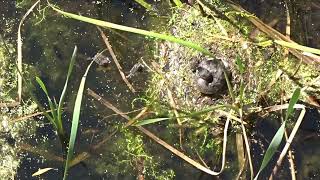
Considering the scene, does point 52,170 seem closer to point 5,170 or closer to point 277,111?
point 5,170

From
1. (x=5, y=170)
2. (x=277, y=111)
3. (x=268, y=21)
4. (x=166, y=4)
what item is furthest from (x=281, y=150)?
(x=5, y=170)

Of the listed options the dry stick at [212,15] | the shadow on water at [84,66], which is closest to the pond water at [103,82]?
the shadow on water at [84,66]

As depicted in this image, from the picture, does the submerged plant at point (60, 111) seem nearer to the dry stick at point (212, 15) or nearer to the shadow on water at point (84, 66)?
the shadow on water at point (84, 66)

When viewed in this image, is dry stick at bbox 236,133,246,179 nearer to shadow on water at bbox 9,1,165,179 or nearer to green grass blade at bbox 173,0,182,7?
shadow on water at bbox 9,1,165,179

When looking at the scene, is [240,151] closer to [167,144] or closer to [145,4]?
[167,144]

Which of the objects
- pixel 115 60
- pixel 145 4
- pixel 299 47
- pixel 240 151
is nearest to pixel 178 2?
pixel 145 4

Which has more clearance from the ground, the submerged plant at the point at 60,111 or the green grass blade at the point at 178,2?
the green grass blade at the point at 178,2

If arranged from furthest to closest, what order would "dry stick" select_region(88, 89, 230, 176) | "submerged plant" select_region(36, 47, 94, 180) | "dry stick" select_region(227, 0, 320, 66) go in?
"dry stick" select_region(227, 0, 320, 66) < "dry stick" select_region(88, 89, 230, 176) < "submerged plant" select_region(36, 47, 94, 180)

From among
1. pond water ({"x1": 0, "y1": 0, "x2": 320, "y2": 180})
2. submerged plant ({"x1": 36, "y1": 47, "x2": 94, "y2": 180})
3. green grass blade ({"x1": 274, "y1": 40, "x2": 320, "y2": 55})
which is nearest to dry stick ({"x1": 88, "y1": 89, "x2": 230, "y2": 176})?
pond water ({"x1": 0, "y1": 0, "x2": 320, "y2": 180})
